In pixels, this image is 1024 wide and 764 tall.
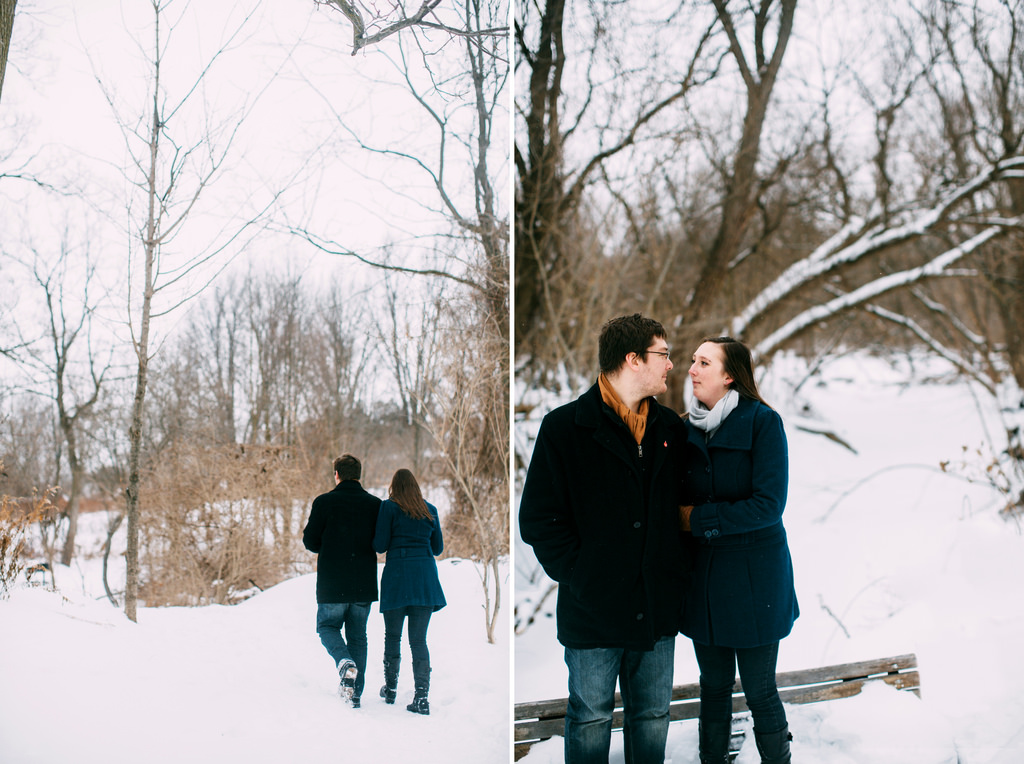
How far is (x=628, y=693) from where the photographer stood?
1.98m

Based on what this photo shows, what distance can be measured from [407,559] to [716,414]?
45.0 inches

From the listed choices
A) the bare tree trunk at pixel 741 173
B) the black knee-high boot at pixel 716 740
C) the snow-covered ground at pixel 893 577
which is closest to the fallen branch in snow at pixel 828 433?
the snow-covered ground at pixel 893 577

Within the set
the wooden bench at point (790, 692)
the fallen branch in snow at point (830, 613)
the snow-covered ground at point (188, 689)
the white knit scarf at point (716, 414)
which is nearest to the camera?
the white knit scarf at point (716, 414)

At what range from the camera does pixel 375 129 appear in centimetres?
251

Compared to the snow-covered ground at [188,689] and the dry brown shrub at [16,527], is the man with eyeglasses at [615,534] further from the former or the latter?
the dry brown shrub at [16,527]

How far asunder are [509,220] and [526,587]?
162 centimetres

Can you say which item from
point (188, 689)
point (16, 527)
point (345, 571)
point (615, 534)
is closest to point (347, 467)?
point (345, 571)

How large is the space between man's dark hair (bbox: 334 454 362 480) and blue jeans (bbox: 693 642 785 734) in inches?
48.2

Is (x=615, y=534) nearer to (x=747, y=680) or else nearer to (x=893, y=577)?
(x=747, y=680)

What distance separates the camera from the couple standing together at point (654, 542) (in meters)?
1.86

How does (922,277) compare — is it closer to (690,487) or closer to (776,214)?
(776,214)

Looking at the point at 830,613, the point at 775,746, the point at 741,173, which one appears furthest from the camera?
the point at 741,173

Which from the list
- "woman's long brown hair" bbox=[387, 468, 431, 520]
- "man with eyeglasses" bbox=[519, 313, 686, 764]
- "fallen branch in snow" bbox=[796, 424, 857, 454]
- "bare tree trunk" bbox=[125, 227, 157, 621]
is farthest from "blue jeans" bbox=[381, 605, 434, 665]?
"fallen branch in snow" bbox=[796, 424, 857, 454]

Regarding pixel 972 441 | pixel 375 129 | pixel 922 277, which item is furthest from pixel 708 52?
pixel 972 441
